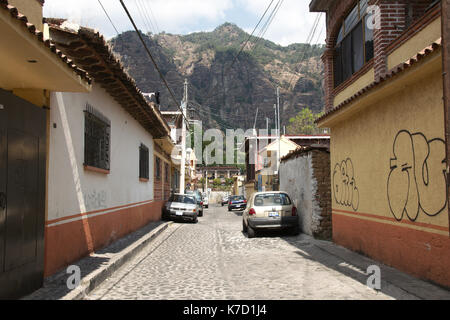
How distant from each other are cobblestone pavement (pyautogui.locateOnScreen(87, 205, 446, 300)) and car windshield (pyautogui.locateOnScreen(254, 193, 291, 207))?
1983mm

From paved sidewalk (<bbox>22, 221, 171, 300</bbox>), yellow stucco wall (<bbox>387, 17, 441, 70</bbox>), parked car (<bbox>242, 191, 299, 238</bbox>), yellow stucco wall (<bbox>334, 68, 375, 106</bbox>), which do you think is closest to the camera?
paved sidewalk (<bbox>22, 221, 171, 300</bbox>)

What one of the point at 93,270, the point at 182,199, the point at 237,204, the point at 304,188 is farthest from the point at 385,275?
the point at 237,204

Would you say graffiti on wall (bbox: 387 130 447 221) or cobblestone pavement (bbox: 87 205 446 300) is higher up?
graffiti on wall (bbox: 387 130 447 221)

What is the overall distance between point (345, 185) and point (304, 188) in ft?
13.0

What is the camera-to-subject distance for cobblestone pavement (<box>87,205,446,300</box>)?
6.07 metres

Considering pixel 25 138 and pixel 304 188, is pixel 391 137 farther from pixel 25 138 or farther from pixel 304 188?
pixel 304 188

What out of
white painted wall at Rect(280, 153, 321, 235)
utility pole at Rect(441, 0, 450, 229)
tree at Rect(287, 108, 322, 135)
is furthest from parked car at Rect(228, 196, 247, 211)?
tree at Rect(287, 108, 322, 135)

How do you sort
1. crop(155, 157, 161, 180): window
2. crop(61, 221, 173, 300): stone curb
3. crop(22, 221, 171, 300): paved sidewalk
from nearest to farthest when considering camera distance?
crop(22, 221, 171, 300): paved sidewalk, crop(61, 221, 173, 300): stone curb, crop(155, 157, 161, 180): window

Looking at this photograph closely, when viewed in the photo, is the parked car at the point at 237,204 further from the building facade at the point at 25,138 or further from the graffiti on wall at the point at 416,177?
the building facade at the point at 25,138

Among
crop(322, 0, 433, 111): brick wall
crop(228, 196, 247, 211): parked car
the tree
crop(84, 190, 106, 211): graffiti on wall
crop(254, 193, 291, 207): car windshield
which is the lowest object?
crop(228, 196, 247, 211): parked car

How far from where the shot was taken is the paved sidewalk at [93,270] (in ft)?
18.5

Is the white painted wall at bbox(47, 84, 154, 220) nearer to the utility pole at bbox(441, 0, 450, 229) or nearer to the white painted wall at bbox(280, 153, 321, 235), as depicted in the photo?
the utility pole at bbox(441, 0, 450, 229)

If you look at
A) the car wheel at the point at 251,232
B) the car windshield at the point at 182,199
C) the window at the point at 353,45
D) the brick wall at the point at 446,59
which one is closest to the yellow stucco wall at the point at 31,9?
the brick wall at the point at 446,59
